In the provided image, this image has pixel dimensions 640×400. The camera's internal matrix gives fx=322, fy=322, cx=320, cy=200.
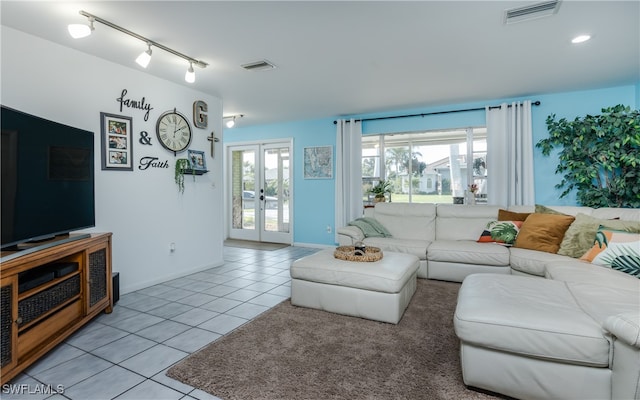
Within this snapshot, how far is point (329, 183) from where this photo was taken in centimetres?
581

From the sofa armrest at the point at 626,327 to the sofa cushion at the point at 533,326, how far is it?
12 centimetres

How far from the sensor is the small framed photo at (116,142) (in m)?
3.14

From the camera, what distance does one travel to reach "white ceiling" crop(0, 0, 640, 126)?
7.47 feet

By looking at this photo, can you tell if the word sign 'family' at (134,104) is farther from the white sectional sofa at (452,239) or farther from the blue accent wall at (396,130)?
the blue accent wall at (396,130)

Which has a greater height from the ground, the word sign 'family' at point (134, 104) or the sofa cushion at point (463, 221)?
the word sign 'family' at point (134, 104)

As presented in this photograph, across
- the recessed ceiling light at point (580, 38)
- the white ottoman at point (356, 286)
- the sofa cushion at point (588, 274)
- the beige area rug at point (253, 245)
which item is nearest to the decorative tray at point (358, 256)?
the white ottoman at point (356, 286)

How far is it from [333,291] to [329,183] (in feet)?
10.7

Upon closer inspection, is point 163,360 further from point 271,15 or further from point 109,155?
point 271,15

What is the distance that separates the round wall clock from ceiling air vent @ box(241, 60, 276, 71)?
113 centimetres

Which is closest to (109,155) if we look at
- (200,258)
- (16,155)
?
(16,155)

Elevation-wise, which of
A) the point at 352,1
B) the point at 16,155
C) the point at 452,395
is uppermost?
the point at 352,1

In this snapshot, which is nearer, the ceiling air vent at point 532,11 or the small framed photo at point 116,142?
the ceiling air vent at point 532,11

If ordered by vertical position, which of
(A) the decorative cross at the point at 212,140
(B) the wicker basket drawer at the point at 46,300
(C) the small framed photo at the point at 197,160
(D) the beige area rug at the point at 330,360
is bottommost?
(D) the beige area rug at the point at 330,360

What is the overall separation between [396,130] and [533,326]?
4.17 m
